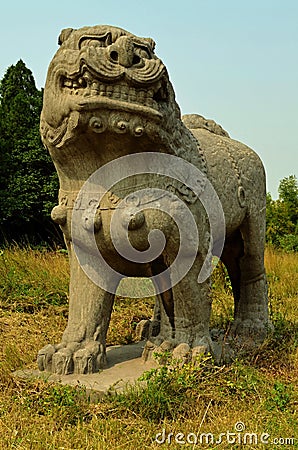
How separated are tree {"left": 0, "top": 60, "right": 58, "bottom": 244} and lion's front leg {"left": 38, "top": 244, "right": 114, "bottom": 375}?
9760 millimetres

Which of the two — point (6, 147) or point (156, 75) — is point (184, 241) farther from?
point (6, 147)

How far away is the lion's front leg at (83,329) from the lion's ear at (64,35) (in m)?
1.12

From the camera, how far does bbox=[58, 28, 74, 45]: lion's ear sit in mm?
2941

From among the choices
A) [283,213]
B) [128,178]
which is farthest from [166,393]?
[283,213]

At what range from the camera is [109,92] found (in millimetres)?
2783

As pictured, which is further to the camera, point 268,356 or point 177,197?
point 268,356

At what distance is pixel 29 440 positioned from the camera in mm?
2529

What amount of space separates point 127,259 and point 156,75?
962mm

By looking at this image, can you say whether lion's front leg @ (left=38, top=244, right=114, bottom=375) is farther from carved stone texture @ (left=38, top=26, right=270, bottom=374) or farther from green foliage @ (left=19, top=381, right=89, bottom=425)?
green foliage @ (left=19, top=381, right=89, bottom=425)

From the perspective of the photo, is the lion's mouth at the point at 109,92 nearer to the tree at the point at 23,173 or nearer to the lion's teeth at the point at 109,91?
the lion's teeth at the point at 109,91

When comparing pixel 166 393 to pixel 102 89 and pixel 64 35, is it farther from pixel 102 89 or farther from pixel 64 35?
pixel 64 35

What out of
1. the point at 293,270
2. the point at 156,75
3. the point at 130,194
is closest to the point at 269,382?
the point at 130,194

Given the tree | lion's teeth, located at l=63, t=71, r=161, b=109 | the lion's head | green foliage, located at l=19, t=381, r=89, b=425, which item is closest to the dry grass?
green foliage, located at l=19, t=381, r=89, b=425

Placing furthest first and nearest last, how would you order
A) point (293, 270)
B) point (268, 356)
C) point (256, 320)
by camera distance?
point (293, 270) < point (256, 320) < point (268, 356)
